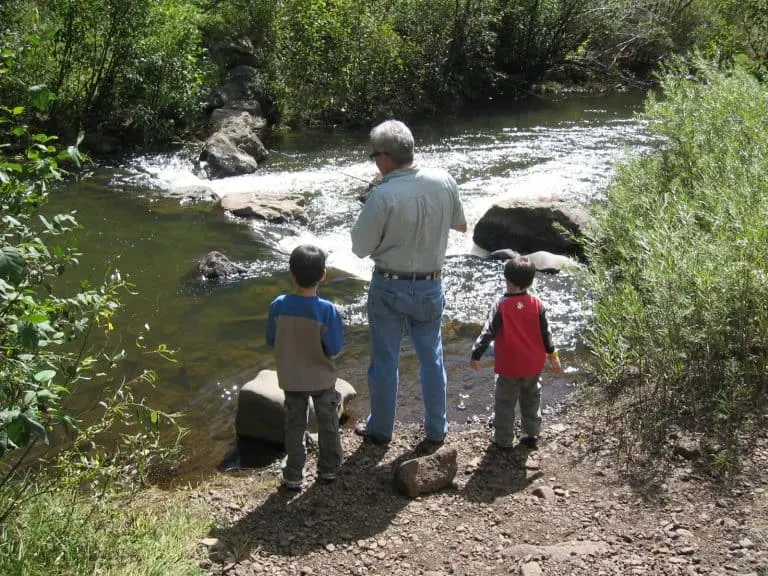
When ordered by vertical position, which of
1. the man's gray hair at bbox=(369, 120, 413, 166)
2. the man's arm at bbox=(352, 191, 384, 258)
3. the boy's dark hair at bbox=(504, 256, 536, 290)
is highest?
the man's gray hair at bbox=(369, 120, 413, 166)

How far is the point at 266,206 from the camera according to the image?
11875 mm

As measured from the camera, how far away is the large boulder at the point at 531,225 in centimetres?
997

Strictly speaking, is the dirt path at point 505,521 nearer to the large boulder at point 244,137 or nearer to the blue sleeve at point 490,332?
the blue sleeve at point 490,332

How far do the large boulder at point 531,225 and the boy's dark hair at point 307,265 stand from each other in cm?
597

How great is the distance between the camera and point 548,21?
2369 centimetres

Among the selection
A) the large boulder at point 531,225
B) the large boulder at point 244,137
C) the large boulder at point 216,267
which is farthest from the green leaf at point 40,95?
the large boulder at point 244,137

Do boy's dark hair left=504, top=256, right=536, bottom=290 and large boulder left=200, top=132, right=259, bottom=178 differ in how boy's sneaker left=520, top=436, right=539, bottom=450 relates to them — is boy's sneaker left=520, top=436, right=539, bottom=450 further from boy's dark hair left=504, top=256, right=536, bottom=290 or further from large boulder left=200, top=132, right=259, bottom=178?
large boulder left=200, top=132, right=259, bottom=178

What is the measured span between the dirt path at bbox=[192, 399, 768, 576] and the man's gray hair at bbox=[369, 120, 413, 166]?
6.09 ft

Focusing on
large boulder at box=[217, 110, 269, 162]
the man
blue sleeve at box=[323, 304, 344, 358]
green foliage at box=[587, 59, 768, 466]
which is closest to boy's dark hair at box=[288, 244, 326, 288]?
blue sleeve at box=[323, 304, 344, 358]

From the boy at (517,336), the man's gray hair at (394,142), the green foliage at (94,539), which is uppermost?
the man's gray hair at (394,142)

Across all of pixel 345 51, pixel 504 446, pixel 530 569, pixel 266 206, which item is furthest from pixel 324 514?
pixel 345 51

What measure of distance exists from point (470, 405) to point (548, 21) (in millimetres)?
20108

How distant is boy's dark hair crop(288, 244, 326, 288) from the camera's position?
4.39 metres

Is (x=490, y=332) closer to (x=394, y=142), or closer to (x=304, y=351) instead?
(x=304, y=351)
